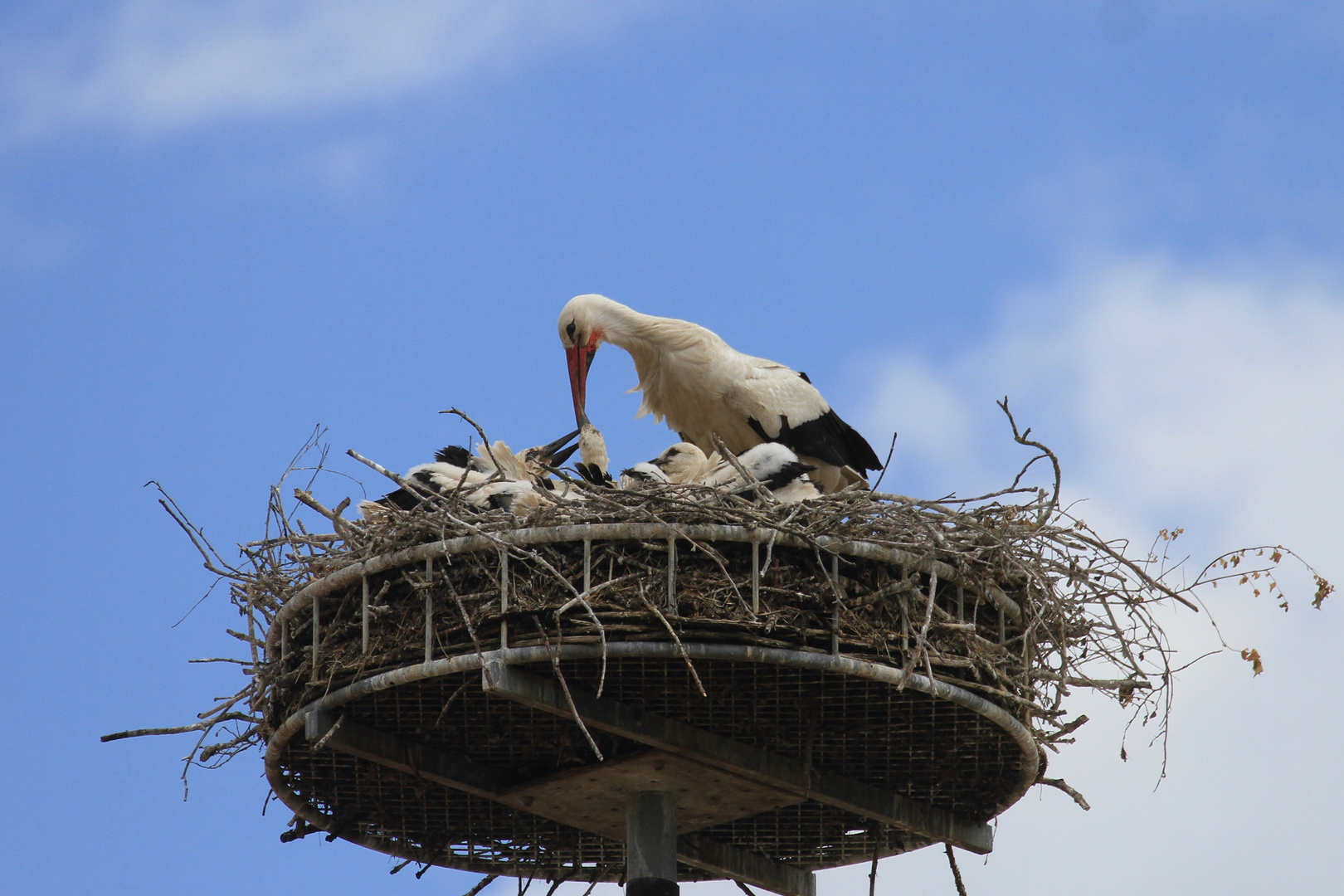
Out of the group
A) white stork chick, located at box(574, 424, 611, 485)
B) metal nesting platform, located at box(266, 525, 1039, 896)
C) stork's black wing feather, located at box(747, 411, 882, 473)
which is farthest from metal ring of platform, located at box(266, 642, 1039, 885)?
stork's black wing feather, located at box(747, 411, 882, 473)

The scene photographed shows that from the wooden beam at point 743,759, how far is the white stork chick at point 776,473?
3.99ft

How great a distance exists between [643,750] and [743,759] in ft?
1.42

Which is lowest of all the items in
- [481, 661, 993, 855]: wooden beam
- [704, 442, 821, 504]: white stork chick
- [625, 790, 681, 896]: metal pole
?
[625, 790, 681, 896]: metal pole

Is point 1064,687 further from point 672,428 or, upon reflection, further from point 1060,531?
point 672,428

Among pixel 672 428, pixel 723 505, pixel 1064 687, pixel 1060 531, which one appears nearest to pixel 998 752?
pixel 1064 687

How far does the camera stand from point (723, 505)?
784 centimetres

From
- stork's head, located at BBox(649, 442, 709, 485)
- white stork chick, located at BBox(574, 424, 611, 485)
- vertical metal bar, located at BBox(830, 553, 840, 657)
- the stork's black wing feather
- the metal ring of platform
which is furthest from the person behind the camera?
the stork's black wing feather

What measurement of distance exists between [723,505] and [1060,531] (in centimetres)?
169

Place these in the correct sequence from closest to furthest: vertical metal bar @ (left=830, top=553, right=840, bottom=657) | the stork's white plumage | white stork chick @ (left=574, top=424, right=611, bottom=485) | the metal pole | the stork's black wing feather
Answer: vertical metal bar @ (left=830, top=553, right=840, bottom=657)
the metal pole
the stork's white plumage
white stork chick @ (left=574, top=424, right=611, bottom=485)
the stork's black wing feather

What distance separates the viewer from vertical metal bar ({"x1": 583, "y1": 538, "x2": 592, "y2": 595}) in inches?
301

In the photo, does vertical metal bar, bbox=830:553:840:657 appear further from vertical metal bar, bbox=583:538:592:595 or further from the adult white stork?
the adult white stork

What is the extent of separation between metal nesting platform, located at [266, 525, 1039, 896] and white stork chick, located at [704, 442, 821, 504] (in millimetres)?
1135

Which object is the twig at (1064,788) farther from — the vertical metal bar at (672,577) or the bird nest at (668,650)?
the vertical metal bar at (672,577)

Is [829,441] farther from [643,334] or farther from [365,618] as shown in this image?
[365,618]
